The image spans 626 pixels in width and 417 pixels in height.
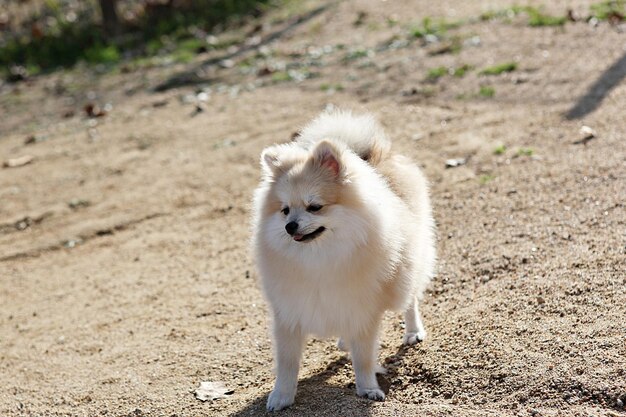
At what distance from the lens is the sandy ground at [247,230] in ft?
13.5

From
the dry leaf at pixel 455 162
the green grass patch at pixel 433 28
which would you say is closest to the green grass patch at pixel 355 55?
the green grass patch at pixel 433 28

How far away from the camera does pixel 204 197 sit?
7293mm

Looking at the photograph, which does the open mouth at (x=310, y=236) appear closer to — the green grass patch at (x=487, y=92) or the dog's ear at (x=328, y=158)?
the dog's ear at (x=328, y=158)

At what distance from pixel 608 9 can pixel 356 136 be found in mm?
6555

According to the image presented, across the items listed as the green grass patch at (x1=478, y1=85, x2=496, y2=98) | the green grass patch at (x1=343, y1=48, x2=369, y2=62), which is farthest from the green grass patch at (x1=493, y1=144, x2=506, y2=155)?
the green grass patch at (x1=343, y1=48, x2=369, y2=62)

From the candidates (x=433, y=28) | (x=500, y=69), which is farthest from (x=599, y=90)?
(x=433, y=28)

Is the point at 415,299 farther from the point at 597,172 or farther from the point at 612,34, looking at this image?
the point at 612,34

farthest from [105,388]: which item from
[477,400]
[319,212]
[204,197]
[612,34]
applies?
[612,34]

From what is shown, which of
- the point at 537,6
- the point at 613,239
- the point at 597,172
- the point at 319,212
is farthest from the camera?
the point at 537,6

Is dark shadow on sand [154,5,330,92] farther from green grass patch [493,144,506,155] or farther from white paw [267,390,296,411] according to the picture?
white paw [267,390,296,411]

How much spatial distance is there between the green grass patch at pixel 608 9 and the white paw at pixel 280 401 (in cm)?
714

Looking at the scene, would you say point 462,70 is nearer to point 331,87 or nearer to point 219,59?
point 331,87

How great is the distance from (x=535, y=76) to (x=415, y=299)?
453 cm

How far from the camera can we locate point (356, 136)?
431 cm
